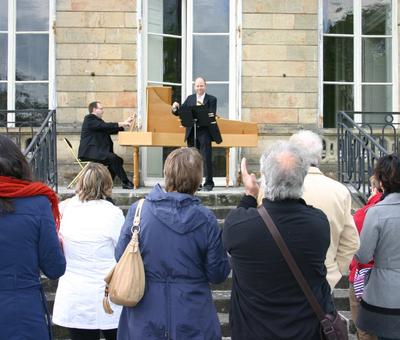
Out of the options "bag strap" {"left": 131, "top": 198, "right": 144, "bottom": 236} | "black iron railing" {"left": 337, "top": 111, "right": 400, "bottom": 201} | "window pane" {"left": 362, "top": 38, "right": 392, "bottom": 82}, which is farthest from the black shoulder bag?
"window pane" {"left": 362, "top": 38, "right": 392, "bottom": 82}

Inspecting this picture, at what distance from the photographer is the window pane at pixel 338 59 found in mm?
9656

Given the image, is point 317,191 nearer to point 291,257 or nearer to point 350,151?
point 291,257

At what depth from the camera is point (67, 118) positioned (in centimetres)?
903

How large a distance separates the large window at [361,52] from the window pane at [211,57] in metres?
1.61

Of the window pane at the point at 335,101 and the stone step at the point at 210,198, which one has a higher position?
the window pane at the point at 335,101

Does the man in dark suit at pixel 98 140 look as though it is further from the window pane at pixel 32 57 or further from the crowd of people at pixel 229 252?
the crowd of people at pixel 229 252

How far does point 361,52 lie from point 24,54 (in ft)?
17.5

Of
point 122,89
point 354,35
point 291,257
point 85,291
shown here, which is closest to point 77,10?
point 122,89

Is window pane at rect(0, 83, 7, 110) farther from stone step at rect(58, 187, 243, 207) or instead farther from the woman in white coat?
the woman in white coat

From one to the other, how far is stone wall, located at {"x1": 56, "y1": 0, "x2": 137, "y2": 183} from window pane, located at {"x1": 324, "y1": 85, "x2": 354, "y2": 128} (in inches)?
123

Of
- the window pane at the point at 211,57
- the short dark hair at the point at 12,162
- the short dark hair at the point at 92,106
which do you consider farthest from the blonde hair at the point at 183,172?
the window pane at the point at 211,57

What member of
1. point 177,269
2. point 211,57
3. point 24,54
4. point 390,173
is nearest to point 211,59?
point 211,57

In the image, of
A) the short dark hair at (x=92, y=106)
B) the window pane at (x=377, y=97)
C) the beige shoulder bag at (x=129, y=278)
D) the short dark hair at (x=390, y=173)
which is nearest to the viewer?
the beige shoulder bag at (x=129, y=278)

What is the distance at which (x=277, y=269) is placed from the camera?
2.65 m
